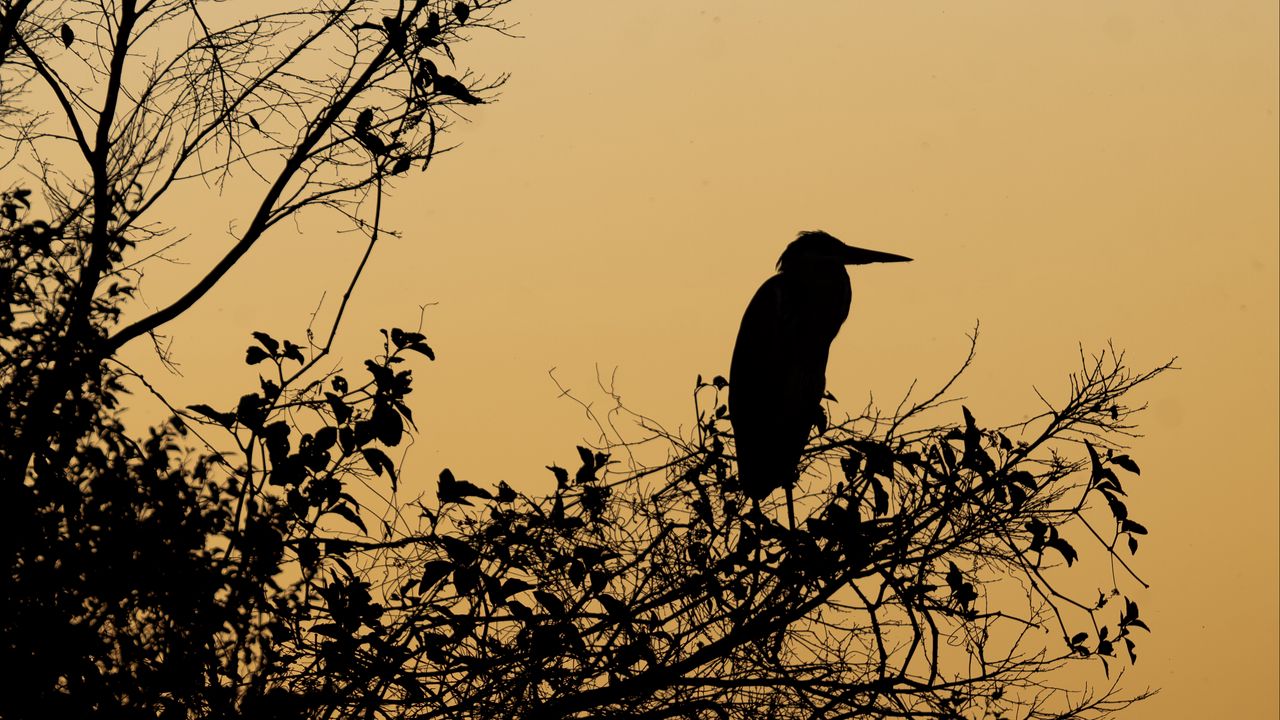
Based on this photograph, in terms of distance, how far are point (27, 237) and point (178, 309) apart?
2.67 feet

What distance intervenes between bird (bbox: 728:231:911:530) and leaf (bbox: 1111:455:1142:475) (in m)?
1.73

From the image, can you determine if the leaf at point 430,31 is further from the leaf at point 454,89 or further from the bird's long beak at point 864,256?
the bird's long beak at point 864,256

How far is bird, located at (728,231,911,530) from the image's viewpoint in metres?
6.11

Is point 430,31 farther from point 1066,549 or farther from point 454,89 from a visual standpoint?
point 1066,549

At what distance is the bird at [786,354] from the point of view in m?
6.11

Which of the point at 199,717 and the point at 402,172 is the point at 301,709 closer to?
the point at 199,717

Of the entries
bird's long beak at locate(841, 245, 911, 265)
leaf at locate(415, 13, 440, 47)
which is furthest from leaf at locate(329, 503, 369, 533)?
bird's long beak at locate(841, 245, 911, 265)

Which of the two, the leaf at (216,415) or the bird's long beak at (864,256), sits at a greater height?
the bird's long beak at (864,256)

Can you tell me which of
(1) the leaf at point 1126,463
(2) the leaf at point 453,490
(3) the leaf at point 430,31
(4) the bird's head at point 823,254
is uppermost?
(4) the bird's head at point 823,254

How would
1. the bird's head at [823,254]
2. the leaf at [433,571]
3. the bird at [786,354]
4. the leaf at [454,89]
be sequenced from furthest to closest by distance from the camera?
the bird's head at [823,254] → the bird at [786,354] → the leaf at [454,89] → the leaf at [433,571]

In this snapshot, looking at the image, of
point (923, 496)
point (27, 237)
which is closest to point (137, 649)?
point (27, 237)

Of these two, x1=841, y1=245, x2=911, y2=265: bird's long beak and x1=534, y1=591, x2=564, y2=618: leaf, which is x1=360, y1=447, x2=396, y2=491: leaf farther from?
x1=841, y1=245, x2=911, y2=265: bird's long beak

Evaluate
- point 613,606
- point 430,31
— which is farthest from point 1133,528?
point 430,31

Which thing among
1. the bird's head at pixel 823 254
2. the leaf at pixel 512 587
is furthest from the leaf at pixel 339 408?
the bird's head at pixel 823 254
